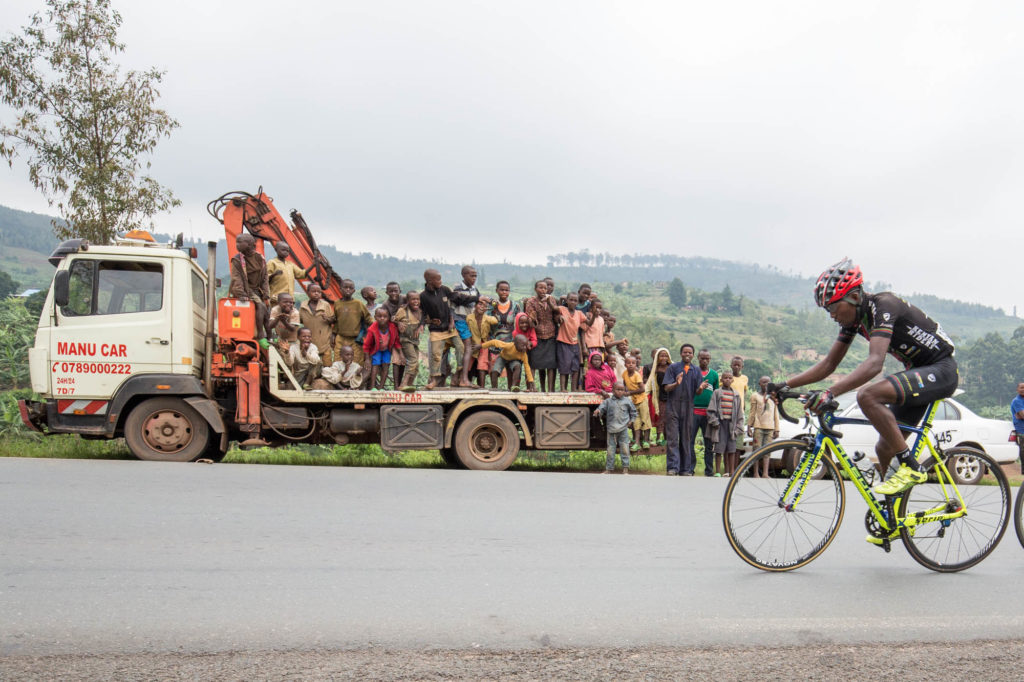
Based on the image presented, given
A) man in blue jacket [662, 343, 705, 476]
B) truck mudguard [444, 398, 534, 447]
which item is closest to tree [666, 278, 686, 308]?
man in blue jacket [662, 343, 705, 476]

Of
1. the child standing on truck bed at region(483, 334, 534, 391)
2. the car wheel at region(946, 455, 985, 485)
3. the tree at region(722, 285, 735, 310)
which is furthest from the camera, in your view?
the tree at region(722, 285, 735, 310)

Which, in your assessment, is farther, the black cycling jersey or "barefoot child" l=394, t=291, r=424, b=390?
"barefoot child" l=394, t=291, r=424, b=390

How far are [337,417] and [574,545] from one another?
231 inches

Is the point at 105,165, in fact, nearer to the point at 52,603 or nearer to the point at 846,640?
the point at 52,603

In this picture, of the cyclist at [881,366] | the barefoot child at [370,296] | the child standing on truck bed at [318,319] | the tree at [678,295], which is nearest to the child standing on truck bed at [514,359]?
the barefoot child at [370,296]

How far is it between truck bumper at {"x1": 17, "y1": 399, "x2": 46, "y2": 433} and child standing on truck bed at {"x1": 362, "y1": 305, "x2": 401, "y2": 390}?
430cm

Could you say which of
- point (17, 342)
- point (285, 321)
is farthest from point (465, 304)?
point (17, 342)

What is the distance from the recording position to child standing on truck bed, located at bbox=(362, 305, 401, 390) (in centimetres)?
1227

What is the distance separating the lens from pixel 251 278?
36.7 ft

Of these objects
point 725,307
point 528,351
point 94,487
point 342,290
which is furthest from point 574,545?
point 725,307

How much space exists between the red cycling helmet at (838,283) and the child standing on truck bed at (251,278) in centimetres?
774

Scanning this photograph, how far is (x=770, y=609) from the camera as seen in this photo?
14.6 ft

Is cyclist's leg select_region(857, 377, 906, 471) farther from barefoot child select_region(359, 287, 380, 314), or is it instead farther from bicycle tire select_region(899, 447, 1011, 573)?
barefoot child select_region(359, 287, 380, 314)

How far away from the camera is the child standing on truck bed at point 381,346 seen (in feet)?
40.2
